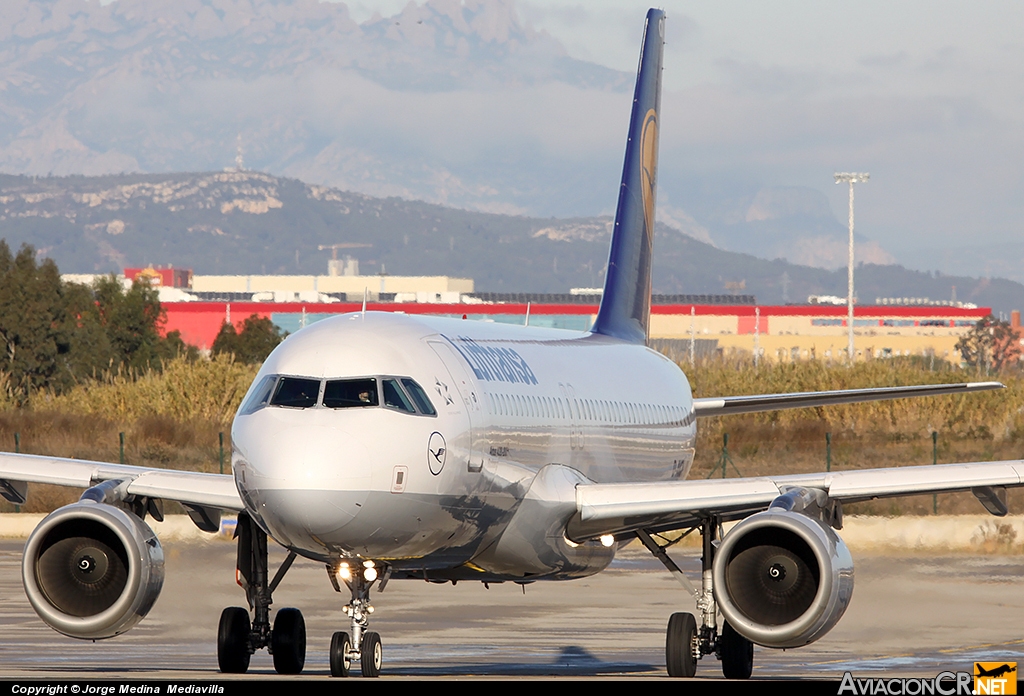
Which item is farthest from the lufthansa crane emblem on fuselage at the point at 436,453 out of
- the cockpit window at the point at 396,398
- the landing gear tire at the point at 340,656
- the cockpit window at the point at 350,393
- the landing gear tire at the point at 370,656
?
the landing gear tire at the point at 340,656

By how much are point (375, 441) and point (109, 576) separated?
4206mm

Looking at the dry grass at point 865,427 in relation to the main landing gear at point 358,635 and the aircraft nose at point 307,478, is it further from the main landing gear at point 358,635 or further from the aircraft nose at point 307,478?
the aircraft nose at point 307,478

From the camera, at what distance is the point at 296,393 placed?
47.8 feet

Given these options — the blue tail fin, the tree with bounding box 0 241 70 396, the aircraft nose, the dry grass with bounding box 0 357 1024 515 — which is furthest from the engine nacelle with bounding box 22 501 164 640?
the tree with bounding box 0 241 70 396

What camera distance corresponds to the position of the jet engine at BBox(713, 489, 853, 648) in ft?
51.2

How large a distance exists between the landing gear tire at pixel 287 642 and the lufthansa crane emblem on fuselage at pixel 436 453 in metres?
4.14

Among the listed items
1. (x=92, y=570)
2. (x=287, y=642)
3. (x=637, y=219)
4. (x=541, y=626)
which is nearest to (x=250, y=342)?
(x=637, y=219)

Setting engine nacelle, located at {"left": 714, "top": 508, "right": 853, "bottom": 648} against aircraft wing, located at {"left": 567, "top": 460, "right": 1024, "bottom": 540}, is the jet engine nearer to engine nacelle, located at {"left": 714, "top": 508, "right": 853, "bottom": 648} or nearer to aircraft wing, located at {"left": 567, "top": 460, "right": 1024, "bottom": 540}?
engine nacelle, located at {"left": 714, "top": 508, "right": 853, "bottom": 648}

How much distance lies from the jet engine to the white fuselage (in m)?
2.47

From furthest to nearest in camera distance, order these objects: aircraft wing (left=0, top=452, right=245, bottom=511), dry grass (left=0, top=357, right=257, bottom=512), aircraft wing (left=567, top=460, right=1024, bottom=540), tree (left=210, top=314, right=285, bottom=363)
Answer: tree (left=210, top=314, right=285, bottom=363)
dry grass (left=0, top=357, right=257, bottom=512)
aircraft wing (left=0, top=452, right=245, bottom=511)
aircraft wing (left=567, top=460, right=1024, bottom=540)

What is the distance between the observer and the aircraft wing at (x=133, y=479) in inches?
693

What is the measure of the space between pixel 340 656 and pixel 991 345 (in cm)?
14976

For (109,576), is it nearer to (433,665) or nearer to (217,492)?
(217,492)

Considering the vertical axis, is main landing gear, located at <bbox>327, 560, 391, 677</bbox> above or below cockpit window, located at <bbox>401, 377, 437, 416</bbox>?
below
